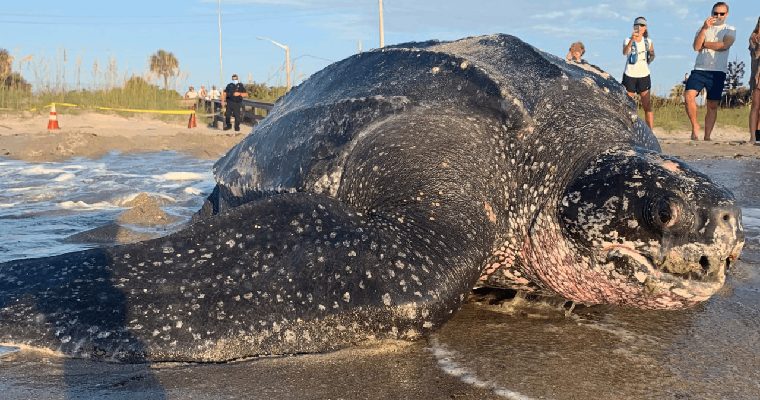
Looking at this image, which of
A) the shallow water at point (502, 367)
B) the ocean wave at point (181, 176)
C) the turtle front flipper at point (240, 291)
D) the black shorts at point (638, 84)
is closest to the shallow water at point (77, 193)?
the ocean wave at point (181, 176)

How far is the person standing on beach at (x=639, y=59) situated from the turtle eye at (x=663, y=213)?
5.68 m

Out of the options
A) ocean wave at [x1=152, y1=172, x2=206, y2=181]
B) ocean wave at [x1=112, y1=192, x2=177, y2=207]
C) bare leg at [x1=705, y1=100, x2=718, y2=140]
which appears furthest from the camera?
bare leg at [x1=705, y1=100, x2=718, y2=140]

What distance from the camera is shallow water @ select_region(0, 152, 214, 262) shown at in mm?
2943

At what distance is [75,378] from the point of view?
1264 mm

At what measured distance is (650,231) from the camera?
160 centimetres

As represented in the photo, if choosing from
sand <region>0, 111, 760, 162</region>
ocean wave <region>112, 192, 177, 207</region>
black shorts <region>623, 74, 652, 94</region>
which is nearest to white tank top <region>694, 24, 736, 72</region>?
black shorts <region>623, 74, 652, 94</region>

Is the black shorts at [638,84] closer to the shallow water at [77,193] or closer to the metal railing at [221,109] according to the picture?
the shallow water at [77,193]

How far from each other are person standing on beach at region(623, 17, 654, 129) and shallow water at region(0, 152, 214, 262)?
447cm

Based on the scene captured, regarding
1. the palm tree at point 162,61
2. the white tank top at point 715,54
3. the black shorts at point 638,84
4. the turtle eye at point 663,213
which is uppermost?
the palm tree at point 162,61

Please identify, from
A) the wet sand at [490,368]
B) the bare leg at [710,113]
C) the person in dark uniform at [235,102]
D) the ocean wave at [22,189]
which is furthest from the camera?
the person in dark uniform at [235,102]

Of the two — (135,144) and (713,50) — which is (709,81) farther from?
(135,144)

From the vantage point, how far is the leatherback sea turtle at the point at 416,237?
141 centimetres

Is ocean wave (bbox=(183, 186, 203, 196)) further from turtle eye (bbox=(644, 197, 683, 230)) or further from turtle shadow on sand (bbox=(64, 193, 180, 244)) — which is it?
turtle eye (bbox=(644, 197, 683, 230))

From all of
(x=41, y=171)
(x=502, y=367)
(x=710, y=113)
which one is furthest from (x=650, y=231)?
(x=710, y=113)
